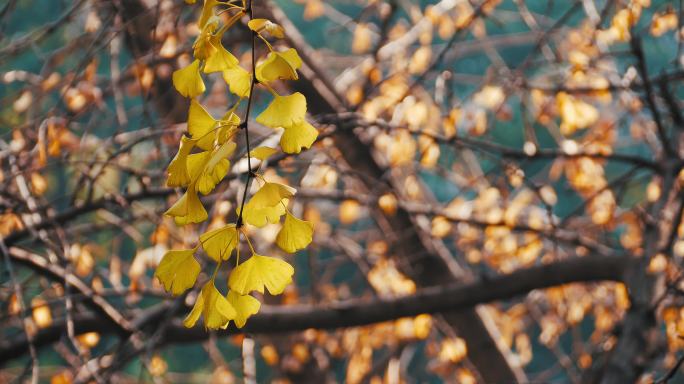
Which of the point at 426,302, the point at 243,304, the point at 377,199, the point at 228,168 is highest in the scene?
the point at 228,168

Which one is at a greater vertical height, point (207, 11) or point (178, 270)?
point (207, 11)

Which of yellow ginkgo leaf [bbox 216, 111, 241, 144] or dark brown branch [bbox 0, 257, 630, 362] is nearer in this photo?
yellow ginkgo leaf [bbox 216, 111, 241, 144]

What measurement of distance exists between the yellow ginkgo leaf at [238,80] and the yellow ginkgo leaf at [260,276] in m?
0.13

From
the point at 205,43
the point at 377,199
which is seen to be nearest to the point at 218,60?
the point at 205,43

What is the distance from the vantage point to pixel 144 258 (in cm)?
183

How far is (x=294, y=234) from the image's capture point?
25.0 inches

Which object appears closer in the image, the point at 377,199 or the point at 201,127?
the point at 201,127

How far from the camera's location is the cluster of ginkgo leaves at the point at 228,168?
0.58 meters

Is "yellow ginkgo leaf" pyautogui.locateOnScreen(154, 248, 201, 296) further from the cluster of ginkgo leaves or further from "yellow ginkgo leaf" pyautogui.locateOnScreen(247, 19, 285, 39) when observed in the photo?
"yellow ginkgo leaf" pyautogui.locateOnScreen(247, 19, 285, 39)

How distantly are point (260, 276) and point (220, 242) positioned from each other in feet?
0.13

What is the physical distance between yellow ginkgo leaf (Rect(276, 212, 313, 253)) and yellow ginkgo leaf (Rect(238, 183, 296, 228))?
0.03 metres

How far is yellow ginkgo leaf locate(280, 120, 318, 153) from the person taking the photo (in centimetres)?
59

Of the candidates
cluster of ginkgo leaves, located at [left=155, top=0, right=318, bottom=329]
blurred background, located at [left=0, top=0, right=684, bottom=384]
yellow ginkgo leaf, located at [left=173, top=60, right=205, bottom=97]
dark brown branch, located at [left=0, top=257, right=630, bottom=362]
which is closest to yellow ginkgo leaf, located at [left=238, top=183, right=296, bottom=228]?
cluster of ginkgo leaves, located at [left=155, top=0, right=318, bottom=329]

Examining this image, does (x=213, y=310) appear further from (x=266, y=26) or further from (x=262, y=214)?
(x=266, y=26)
